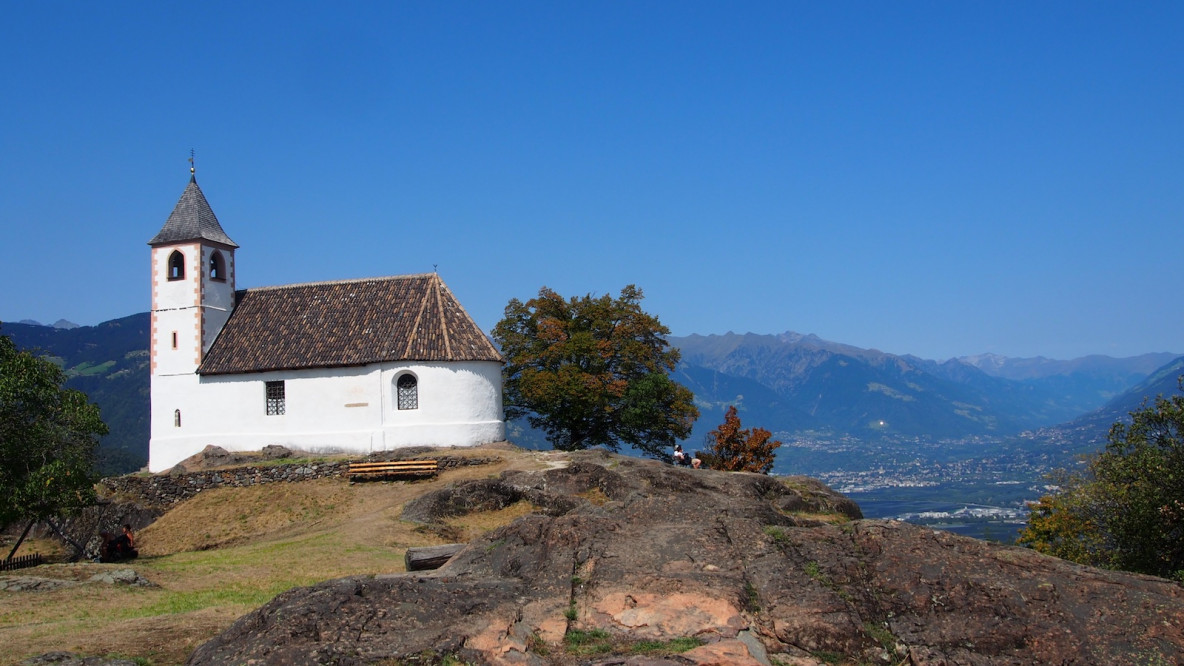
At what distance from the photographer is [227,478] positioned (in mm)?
39688

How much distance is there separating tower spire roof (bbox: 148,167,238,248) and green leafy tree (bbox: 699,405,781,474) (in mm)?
26563

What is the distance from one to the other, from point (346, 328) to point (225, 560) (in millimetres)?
19435

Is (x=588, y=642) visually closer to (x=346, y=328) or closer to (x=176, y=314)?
(x=346, y=328)

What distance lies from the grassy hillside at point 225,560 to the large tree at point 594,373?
7.61 meters

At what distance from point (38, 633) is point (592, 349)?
33895 millimetres

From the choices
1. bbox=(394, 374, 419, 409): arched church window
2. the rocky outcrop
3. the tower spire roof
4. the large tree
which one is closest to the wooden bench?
bbox=(394, 374, 419, 409): arched church window

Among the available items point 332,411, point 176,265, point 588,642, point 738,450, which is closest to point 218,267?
point 176,265

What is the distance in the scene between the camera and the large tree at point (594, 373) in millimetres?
47312

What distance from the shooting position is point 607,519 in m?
16.8

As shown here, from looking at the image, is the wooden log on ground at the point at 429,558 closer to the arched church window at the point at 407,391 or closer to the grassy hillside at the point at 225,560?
the grassy hillside at the point at 225,560

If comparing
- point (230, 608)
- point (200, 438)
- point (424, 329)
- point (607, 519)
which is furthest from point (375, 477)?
point (607, 519)

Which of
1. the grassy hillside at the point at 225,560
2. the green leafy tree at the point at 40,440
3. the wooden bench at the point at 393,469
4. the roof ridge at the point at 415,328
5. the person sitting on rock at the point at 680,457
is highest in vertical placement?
the roof ridge at the point at 415,328

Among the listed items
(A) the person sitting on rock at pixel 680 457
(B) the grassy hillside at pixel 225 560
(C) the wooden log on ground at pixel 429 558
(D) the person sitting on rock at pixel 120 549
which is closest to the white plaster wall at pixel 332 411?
(B) the grassy hillside at pixel 225 560

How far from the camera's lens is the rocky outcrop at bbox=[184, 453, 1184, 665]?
12.0 metres
